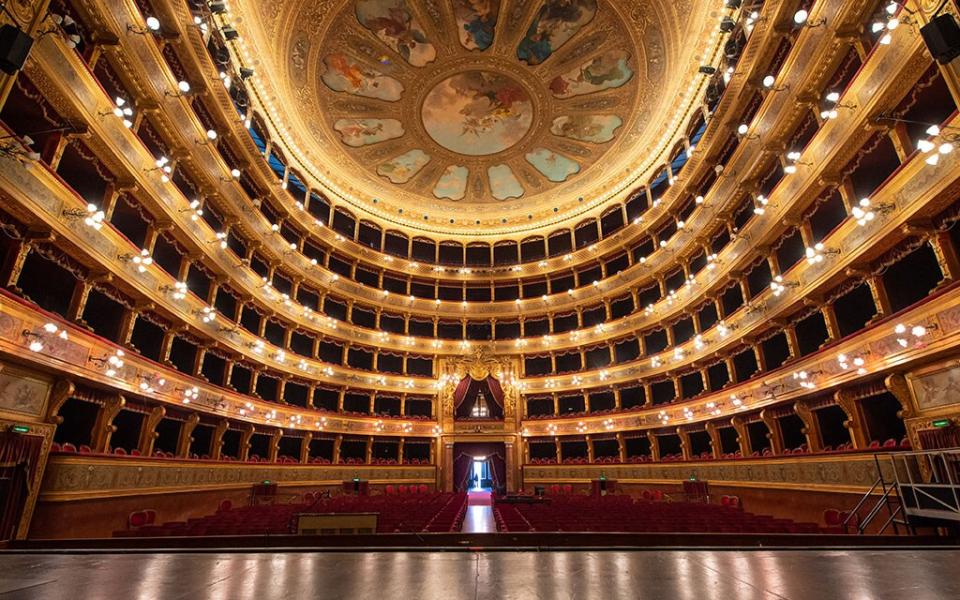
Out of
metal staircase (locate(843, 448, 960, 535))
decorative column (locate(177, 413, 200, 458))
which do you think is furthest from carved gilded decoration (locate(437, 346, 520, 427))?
metal staircase (locate(843, 448, 960, 535))

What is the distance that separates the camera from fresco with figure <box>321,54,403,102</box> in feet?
69.4

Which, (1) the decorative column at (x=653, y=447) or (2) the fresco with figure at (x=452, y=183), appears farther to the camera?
(2) the fresco with figure at (x=452, y=183)

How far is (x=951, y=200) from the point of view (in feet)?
29.7

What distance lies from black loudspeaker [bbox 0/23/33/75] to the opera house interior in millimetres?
42

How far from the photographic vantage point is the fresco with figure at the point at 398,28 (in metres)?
19.1

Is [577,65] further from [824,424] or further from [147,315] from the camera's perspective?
[147,315]

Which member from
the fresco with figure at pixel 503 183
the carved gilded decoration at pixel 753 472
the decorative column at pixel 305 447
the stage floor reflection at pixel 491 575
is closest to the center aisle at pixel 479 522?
the carved gilded decoration at pixel 753 472

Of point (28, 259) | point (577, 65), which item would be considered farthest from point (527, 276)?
point (28, 259)

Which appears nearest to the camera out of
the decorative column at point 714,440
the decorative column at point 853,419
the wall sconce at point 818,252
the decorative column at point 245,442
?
the decorative column at point 853,419

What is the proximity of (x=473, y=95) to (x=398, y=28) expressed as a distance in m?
5.17

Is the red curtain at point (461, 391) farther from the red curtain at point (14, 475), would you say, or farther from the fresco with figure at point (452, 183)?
the red curtain at point (14, 475)

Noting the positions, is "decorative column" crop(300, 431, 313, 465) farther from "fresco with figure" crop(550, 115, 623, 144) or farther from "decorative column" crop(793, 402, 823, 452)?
"fresco with figure" crop(550, 115, 623, 144)

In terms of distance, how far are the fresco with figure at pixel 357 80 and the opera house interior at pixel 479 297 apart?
0.60 ft

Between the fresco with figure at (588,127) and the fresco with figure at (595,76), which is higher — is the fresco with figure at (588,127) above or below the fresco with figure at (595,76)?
below
